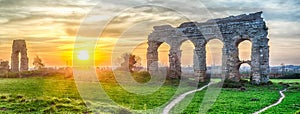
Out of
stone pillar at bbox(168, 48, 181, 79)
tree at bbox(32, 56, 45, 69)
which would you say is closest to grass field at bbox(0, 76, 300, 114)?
stone pillar at bbox(168, 48, 181, 79)

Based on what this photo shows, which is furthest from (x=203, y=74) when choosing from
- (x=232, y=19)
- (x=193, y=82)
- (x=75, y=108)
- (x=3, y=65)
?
(x=3, y=65)

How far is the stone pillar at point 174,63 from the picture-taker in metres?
49.7

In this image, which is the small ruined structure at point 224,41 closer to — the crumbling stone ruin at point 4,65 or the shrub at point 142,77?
the shrub at point 142,77

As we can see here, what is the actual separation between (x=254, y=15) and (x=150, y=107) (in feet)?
77.0

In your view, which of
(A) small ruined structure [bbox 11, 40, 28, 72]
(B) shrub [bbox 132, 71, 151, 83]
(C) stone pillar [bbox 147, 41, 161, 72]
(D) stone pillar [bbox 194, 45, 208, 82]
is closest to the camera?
(B) shrub [bbox 132, 71, 151, 83]

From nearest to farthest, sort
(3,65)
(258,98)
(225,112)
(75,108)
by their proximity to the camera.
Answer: (75,108) < (225,112) < (258,98) < (3,65)

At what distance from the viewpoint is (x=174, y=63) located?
5022 centimetres

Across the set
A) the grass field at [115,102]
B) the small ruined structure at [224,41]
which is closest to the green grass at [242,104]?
the grass field at [115,102]

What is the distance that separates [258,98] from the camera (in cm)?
2975

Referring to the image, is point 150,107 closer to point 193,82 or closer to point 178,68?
point 193,82

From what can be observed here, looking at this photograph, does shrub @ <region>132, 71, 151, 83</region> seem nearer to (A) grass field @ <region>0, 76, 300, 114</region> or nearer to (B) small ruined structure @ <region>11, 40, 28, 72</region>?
(A) grass field @ <region>0, 76, 300, 114</region>

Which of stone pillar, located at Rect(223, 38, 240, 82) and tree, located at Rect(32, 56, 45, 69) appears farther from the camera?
tree, located at Rect(32, 56, 45, 69)

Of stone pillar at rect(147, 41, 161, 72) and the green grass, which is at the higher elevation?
stone pillar at rect(147, 41, 161, 72)

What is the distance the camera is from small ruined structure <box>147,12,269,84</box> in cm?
4303
